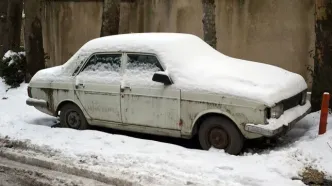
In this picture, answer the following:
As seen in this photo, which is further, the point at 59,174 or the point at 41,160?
the point at 41,160

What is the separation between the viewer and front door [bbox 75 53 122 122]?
7.27 metres

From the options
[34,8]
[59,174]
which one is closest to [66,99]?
[59,174]

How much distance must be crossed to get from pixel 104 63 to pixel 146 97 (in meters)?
1.13

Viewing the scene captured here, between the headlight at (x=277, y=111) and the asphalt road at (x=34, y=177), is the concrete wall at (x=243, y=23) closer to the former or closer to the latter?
the headlight at (x=277, y=111)

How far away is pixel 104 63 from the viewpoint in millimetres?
7512

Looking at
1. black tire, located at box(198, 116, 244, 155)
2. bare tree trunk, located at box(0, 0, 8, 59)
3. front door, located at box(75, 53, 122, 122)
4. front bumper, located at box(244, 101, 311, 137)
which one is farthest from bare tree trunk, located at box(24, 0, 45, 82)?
front bumper, located at box(244, 101, 311, 137)

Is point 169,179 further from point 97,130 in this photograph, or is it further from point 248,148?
point 97,130

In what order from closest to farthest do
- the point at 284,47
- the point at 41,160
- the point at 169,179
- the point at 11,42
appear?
the point at 169,179
the point at 41,160
the point at 284,47
the point at 11,42

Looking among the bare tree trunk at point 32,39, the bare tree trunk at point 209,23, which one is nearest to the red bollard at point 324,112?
the bare tree trunk at point 209,23

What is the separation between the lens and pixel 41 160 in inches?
249

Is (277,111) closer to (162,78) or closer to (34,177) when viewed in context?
(162,78)

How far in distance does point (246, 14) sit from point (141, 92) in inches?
216

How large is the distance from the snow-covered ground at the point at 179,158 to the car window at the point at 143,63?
1.17 metres

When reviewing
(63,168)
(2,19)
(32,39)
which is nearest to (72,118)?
(63,168)
